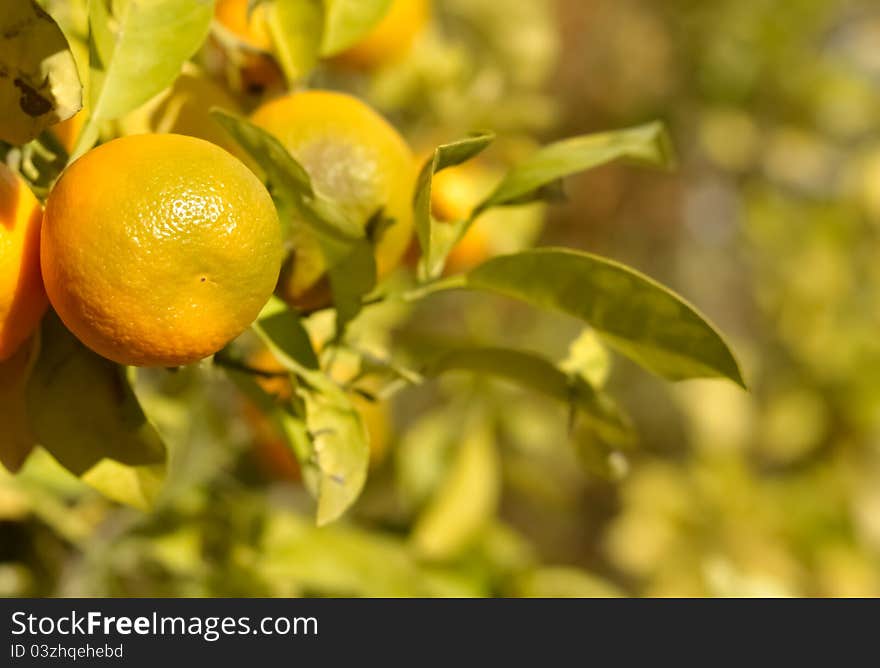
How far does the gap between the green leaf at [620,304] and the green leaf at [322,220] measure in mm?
54

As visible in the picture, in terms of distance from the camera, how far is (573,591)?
2.80ft

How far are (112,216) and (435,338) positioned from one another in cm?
43

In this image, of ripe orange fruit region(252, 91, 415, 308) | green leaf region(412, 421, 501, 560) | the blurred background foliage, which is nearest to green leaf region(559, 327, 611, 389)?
the blurred background foliage

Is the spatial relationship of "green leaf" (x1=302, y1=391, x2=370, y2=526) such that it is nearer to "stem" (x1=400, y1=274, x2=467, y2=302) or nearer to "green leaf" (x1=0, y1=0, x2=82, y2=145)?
"stem" (x1=400, y1=274, x2=467, y2=302)

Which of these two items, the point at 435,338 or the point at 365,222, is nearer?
the point at 365,222

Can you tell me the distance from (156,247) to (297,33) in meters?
0.21

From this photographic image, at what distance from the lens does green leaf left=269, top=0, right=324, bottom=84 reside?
0.57 meters

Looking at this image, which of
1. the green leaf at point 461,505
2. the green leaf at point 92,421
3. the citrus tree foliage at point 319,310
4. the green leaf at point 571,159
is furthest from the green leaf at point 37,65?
the green leaf at point 461,505

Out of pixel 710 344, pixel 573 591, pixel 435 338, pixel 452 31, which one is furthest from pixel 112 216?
pixel 452 31

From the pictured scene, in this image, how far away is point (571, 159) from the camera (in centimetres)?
54

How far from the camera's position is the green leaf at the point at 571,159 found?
1.77ft

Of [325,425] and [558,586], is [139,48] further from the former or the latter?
[558,586]

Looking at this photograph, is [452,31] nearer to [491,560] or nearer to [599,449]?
[491,560]
